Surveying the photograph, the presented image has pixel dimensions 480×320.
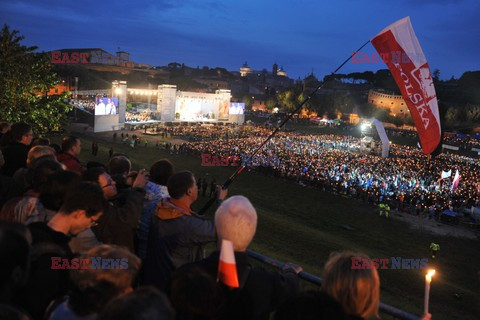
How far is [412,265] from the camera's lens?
13414 millimetres

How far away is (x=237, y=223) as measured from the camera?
101 inches

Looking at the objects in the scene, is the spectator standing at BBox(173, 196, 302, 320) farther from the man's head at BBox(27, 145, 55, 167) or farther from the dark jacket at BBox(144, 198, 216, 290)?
the man's head at BBox(27, 145, 55, 167)

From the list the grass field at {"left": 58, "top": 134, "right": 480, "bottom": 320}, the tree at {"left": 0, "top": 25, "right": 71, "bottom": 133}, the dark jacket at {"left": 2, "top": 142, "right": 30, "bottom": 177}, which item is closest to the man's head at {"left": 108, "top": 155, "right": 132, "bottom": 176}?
the dark jacket at {"left": 2, "top": 142, "right": 30, "bottom": 177}

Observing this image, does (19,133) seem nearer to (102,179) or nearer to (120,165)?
(120,165)

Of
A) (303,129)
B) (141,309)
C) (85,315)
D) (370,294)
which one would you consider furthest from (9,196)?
(303,129)

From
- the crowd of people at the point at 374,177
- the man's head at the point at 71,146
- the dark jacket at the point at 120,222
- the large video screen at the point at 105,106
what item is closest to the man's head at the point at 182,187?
the dark jacket at the point at 120,222

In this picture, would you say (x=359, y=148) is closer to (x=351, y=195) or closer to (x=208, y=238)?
(x=351, y=195)

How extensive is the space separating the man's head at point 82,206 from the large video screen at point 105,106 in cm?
3900

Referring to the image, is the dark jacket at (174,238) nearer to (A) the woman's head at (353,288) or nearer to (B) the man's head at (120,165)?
(A) the woman's head at (353,288)

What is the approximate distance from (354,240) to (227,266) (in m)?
14.8

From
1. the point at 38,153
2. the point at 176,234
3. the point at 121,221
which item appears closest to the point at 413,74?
the point at 176,234

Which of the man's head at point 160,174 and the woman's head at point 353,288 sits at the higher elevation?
the man's head at point 160,174

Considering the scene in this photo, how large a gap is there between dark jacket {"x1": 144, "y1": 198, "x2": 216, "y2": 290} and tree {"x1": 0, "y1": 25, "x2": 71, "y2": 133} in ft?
35.7

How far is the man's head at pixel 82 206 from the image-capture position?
281cm
